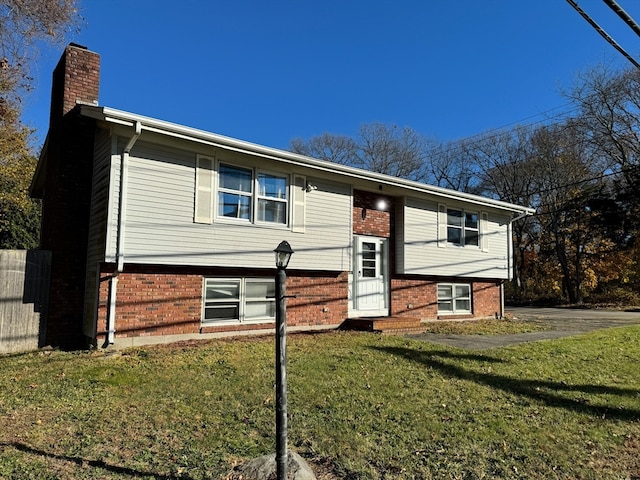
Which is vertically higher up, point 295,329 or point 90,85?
point 90,85

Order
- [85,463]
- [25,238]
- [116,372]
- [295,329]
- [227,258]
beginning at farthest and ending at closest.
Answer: [25,238] < [295,329] < [227,258] < [116,372] < [85,463]

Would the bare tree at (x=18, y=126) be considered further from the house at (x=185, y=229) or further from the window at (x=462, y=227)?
the window at (x=462, y=227)

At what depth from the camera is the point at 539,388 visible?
6.11 metres

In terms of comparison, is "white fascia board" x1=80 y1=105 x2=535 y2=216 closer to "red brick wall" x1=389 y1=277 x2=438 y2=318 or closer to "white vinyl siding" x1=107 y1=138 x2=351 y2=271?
"white vinyl siding" x1=107 y1=138 x2=351 y2=271

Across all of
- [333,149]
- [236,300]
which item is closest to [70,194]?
[236,300]

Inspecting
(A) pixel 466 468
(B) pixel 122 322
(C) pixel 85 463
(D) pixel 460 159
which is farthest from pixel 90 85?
(D) pixel 460 159

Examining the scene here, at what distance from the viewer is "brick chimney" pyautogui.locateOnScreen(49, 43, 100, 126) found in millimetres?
9586

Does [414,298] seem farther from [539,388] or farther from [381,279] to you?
[539,388]

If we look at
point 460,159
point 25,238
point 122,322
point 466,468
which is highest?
point 460,159

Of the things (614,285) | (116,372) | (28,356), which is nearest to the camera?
(116,372)

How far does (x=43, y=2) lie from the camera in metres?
8.74

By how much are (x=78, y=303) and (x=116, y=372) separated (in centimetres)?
339

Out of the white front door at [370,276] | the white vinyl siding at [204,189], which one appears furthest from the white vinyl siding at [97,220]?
the white front door at [370,276]

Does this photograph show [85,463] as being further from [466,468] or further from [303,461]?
[466,468]
